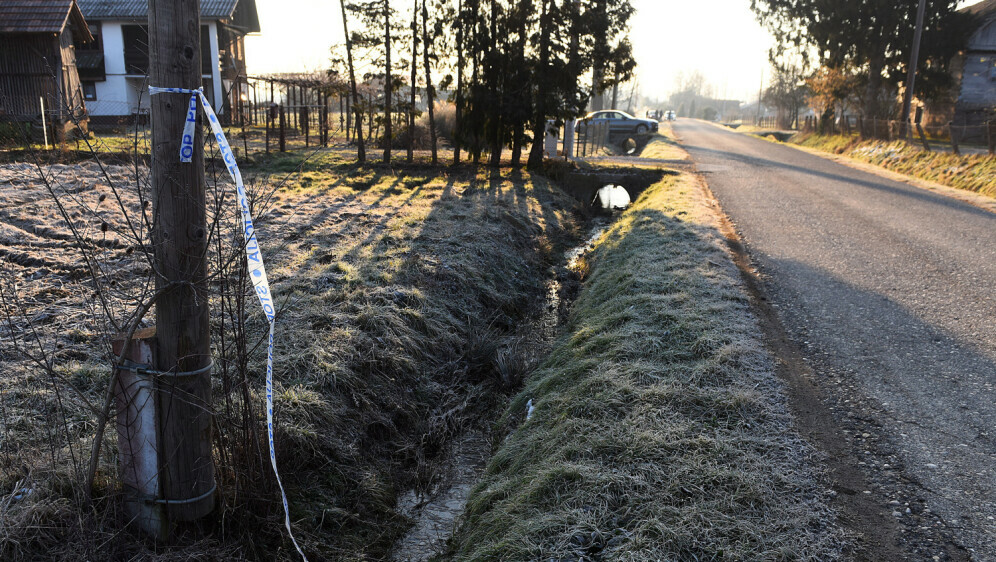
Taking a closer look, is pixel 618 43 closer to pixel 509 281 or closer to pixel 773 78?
pixel 509 281

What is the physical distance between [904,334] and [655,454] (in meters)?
3.20

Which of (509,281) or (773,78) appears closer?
(509,281)

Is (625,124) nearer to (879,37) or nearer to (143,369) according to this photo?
(879,37)

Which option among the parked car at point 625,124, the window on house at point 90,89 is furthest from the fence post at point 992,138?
the window on house at point 90,89

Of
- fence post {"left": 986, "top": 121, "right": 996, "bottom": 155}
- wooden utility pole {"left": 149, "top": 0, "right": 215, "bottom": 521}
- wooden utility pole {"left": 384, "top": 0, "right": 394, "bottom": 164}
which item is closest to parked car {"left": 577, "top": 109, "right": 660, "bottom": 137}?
fence post {"left": 986, "top": 121, "right": 996, "bottom": 155}

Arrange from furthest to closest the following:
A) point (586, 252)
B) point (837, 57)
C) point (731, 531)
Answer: point (837, 57), point (586, 252), point (731, 531)

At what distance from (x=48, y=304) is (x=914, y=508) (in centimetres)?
625

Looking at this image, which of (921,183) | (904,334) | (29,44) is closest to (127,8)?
(29,44)

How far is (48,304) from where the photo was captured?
18.6 feet

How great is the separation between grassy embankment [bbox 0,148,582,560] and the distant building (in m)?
30.1

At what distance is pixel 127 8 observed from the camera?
27.8 meters

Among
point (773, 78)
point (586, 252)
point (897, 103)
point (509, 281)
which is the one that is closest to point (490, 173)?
point (586, 252)

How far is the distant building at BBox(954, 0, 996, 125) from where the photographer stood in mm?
31480

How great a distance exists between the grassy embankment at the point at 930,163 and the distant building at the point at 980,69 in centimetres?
856
